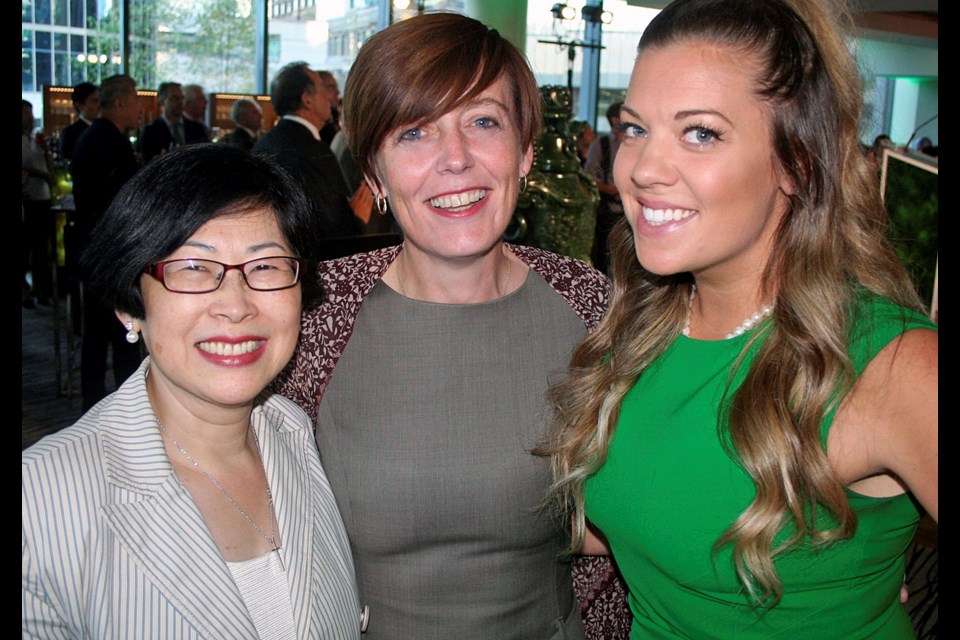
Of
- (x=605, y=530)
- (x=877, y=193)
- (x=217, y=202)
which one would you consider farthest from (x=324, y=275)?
(x=877, y=193)

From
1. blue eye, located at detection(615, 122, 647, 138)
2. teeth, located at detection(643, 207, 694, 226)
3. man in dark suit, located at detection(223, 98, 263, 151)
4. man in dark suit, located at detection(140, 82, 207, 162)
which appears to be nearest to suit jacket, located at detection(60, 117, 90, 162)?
man in dark suit, located at detection(140, 82, 207, 162)

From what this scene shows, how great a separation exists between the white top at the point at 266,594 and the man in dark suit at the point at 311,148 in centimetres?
303

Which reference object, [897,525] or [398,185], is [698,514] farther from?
[398,185]

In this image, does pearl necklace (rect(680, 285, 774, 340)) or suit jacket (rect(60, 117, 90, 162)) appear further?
suit jacket (rect(60, 117, 90, 162))

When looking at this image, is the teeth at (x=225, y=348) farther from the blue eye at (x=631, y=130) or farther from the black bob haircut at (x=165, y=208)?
the blue eye at (x=631, y=130)

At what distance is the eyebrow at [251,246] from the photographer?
139 centimetres

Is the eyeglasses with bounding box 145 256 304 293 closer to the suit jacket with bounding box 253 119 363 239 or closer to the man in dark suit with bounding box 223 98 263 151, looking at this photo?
the suit jacket with bounding box 253 119 363 239

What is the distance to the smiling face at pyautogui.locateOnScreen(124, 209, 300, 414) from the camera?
1396mm

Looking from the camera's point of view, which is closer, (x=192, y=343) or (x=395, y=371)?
(x=192, y=343)

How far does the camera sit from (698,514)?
1374mm

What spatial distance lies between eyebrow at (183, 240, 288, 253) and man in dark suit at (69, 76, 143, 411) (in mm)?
3920

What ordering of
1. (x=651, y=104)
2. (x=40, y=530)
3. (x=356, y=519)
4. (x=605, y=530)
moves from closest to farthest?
(x=40, y=530), (x=651, y=104), (x=605, y=530), (x=356, y=519)

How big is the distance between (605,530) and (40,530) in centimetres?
91

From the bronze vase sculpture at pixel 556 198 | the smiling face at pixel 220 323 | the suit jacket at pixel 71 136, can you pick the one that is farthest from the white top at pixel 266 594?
the suit jacket at pixel 71 136
